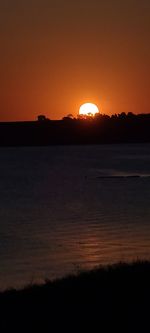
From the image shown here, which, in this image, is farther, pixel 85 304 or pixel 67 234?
pixel 67 234

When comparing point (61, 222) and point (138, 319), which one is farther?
point (61, 222)

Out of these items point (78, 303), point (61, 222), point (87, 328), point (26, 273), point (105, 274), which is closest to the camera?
point (87, 328)

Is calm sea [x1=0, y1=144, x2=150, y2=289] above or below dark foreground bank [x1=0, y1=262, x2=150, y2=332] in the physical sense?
below

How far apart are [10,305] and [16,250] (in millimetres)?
13128

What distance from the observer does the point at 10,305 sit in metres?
9.60

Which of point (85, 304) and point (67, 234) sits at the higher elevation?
point (85, 304)

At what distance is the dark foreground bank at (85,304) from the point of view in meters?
8.52

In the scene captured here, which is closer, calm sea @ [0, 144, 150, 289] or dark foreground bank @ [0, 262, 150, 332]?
dark foreground bank @ [0, 262, 150, 332]

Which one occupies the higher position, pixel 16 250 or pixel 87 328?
pixel 87 328

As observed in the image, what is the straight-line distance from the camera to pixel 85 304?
9367 millimetres

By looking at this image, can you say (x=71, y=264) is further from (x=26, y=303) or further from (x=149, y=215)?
(x=149, y=215)

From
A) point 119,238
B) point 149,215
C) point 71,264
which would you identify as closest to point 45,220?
point 149,215

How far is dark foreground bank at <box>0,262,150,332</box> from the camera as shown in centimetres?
852

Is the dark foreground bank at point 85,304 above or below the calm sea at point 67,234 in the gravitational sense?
above
